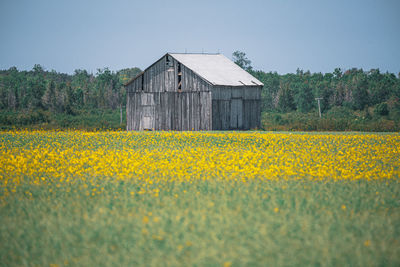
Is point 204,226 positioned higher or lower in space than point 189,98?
lower

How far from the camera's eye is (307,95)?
250ft

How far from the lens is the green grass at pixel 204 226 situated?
6480 millimetres

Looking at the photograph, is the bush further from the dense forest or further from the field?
the field

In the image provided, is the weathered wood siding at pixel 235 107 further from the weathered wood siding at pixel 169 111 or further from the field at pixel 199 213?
the field at pixel 199 213

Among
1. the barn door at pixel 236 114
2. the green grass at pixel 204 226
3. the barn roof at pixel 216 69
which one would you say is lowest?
the green grass at pixel 204 226

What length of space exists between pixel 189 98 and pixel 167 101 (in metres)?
2.10

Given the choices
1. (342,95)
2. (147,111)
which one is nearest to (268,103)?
(342,95)

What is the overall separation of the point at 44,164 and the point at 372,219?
32.2ft

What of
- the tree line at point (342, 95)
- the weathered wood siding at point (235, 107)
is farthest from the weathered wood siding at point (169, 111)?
the tree line at point (342, 95)

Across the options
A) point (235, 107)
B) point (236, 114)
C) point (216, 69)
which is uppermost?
point (216, 69)

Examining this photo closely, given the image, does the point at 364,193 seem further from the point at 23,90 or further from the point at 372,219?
the point at 23,90

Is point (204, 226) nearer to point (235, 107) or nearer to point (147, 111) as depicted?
point (235, 107)

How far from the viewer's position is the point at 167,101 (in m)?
42.2

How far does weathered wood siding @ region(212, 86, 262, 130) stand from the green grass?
2982cm
